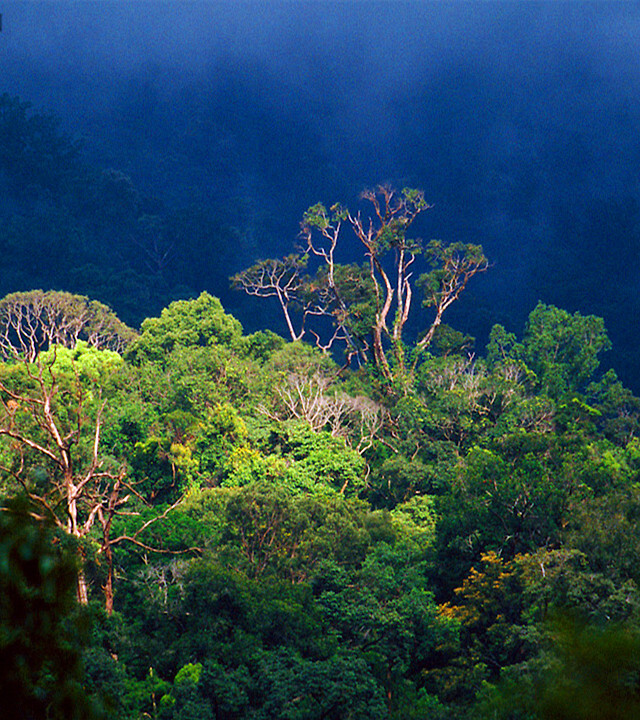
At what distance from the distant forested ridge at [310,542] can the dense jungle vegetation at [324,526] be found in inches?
1.6

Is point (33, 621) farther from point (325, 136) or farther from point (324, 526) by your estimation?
point (325, 136)

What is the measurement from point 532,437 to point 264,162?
200 feet

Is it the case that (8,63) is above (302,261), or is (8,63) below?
above

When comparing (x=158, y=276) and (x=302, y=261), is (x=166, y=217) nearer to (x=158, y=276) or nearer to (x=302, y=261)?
(x=158, y=276)

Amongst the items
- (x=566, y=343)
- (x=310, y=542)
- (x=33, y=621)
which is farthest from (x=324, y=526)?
(x=566, y=343)

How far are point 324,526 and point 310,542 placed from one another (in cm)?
77

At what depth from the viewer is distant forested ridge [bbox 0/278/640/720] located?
4750mm

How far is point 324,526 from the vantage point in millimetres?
17031

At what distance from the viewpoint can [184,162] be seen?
7150 cm

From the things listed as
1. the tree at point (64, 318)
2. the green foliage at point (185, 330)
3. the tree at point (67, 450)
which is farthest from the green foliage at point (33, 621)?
the tree at point (64, 318)

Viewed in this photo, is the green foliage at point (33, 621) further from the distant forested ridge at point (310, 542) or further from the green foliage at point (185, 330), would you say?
the green foliage at point (185, 330)

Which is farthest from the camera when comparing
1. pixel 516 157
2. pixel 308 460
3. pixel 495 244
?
pixel 516 157

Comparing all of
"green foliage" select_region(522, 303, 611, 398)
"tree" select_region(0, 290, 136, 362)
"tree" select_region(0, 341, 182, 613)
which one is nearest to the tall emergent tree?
"green foliage" select_region(522, 303, 611, 398)

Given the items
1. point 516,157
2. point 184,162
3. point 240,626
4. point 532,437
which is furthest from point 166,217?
point 240,626
